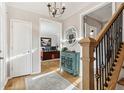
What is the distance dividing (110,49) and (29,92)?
6.80 ft

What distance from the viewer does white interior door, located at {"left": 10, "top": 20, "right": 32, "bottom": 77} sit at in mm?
4164

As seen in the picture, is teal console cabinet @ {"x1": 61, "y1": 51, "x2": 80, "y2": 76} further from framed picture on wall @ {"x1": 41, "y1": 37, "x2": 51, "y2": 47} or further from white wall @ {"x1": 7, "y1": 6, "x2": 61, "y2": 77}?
framed picture on wall @ {"x1": 41, "y1": 37, "x2": 51, "y2": 47}

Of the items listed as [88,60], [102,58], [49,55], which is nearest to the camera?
[88,60]

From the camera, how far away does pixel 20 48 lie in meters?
4.32

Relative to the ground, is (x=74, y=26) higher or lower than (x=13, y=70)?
higher

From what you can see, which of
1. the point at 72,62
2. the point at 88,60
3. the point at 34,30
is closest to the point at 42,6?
the point at 34,30

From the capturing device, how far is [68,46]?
5.34 meters

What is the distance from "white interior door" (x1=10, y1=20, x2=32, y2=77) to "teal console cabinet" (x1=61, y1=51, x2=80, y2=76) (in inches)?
55.3

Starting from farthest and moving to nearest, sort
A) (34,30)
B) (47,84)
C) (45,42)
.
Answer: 1. (45,42)
2. (34,30)
3. (47,84)

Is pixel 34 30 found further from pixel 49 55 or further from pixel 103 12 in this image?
pixel 49 55

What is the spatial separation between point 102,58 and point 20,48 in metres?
3.27

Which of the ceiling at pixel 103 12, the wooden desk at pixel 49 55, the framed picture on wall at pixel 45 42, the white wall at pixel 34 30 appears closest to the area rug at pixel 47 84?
the white wall at pixel 34 30

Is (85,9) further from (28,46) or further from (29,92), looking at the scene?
(29,92)

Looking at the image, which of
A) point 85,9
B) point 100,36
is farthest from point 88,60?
point 85,9
